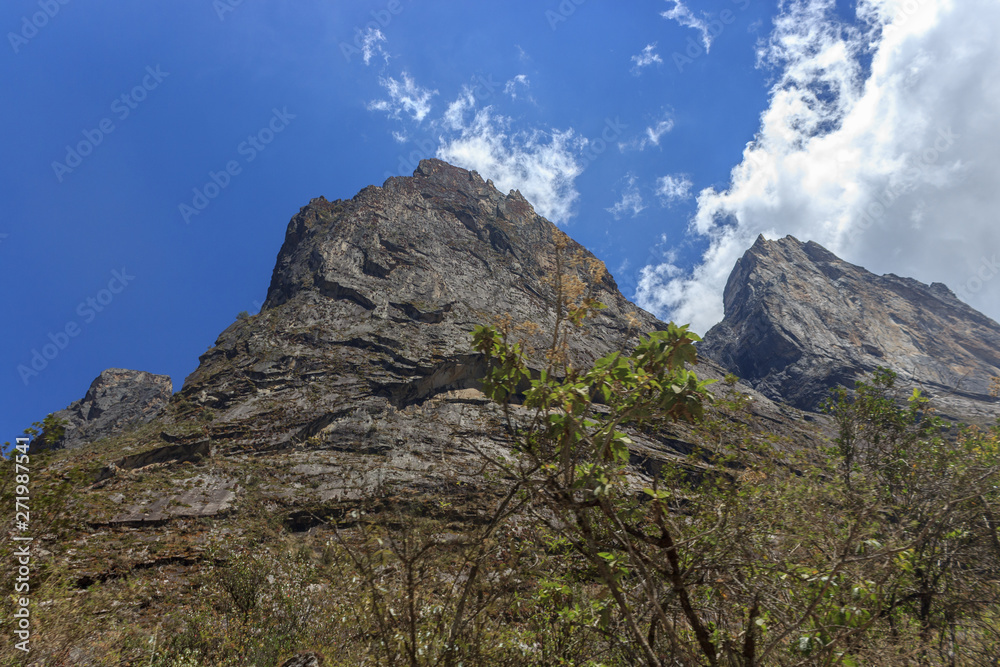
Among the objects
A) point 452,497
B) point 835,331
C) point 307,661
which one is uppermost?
point 835,331

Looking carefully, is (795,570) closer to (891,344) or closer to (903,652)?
(903,652)

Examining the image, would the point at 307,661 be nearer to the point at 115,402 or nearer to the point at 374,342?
the point at 374,342

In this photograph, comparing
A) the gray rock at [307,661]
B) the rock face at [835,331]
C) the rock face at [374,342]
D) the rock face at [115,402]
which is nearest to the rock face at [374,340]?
the rock face at [374,342]

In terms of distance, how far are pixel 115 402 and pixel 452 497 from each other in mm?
105991

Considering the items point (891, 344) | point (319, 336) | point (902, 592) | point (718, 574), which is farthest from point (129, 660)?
point (891, 344)

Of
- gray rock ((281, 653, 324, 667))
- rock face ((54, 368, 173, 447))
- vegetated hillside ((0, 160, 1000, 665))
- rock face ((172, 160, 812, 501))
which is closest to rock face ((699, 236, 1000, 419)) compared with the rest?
rock face ((172, 160, 812, 501))

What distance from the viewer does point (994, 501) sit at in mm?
6719

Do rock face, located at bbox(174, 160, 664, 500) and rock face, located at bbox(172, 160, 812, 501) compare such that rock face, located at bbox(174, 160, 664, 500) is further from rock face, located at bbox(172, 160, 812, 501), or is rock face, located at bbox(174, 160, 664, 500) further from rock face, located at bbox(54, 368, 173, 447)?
rock face, located at bbox(54, 368, 173, 447)

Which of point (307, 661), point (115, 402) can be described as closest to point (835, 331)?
point (307, 661)

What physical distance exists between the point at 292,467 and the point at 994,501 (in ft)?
126

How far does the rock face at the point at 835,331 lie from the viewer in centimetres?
8525

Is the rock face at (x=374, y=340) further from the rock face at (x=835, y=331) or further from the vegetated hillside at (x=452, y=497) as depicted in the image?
the rock face at (x=835, y=331)

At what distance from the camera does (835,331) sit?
309 feet

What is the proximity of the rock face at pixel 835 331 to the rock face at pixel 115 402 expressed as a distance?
128658 millimetres
